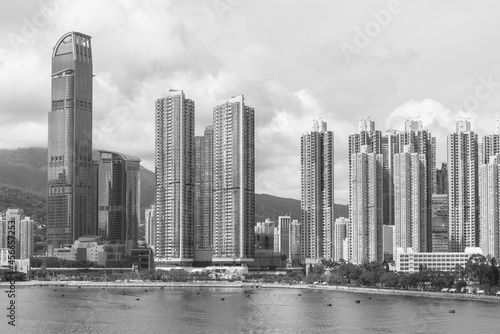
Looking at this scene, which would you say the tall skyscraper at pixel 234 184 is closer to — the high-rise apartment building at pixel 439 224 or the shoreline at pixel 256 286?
the shoreline at pixel 256 286

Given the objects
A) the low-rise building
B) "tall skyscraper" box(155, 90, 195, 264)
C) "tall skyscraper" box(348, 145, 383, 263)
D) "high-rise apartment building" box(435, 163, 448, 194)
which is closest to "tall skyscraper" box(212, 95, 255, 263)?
"tall skyscraper" box(155, 90, 195, 264)

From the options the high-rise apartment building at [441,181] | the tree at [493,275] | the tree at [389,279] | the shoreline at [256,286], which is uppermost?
the high-rise apartment building at [441,181]

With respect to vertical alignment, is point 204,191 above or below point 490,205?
above

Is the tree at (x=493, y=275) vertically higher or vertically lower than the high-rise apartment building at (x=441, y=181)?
lower

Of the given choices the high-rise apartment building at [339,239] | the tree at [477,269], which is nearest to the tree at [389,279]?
the tree at [477,269]

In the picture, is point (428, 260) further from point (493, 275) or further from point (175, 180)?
point (175, 180)

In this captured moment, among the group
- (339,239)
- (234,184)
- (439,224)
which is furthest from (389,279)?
(339,239)

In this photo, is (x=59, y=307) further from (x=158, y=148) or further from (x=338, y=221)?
(x=338, y=221)
